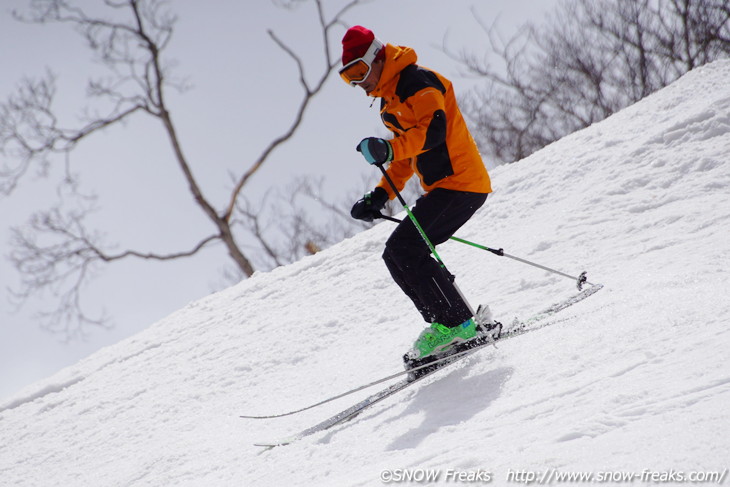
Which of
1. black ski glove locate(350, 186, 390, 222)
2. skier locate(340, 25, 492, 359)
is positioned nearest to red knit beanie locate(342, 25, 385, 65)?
skier locate(340, 25, 492, 359)

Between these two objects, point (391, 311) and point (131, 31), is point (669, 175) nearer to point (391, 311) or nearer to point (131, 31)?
point (391, 311)

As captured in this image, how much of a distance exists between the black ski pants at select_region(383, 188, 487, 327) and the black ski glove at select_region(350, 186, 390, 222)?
1.10 feet

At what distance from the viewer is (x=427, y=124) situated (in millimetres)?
3094

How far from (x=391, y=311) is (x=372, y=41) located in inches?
108

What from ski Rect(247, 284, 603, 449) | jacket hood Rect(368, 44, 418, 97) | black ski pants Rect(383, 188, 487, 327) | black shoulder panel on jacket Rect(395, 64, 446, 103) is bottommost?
ski Rect(247, 284, 603, 449)

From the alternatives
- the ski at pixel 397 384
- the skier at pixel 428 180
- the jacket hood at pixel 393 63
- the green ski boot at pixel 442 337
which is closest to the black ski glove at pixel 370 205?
the skier at pixel 428 180

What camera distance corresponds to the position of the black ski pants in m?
3.33

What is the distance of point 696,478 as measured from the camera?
151cm

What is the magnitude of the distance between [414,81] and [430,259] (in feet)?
3.45

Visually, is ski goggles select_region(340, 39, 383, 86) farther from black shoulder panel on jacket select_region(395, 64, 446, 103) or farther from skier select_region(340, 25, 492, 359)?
black shoulder panel on jacket select_region(395, 64, 446, 103)

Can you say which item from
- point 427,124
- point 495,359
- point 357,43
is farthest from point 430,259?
point 357,43

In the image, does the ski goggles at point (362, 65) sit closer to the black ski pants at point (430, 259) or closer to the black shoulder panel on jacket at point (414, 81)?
the black shoulder panel on jacket at point (414, 81)

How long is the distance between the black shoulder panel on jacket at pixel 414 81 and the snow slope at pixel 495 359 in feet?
5.20

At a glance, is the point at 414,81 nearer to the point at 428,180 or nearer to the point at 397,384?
the point at 428,180
